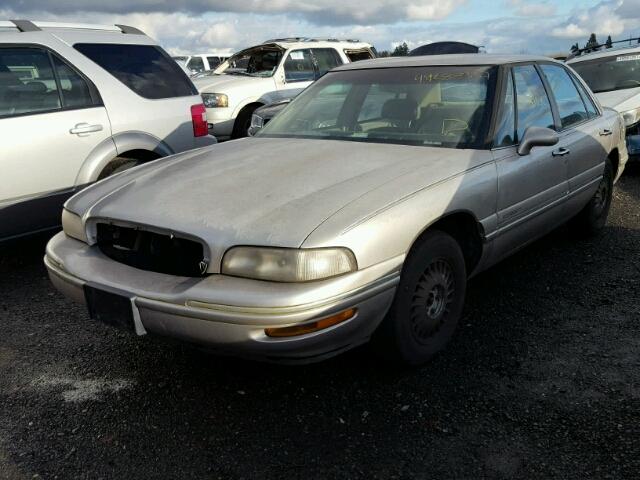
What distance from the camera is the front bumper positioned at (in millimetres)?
2227

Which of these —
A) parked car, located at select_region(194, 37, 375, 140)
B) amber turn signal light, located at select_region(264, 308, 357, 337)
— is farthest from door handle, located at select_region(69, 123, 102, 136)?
parked car, located at select_region(194, 37, 375, 140)

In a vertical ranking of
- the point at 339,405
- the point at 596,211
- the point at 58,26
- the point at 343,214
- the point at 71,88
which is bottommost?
the point at 339,405

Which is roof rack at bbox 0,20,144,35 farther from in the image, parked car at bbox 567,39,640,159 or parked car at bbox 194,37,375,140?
parked car at bbox 567,39,640,159

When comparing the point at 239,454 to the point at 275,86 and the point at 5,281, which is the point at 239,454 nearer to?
the point at 5,281

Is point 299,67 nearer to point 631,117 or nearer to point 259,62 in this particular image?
point 259,62

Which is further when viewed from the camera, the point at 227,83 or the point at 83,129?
the point at 227,83

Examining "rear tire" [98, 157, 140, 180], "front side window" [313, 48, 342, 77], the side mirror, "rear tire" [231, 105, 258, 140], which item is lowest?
"rear tire" [231, 105, 258, 140]

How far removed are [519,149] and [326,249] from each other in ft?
5.40

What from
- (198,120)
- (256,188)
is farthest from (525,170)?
(198,120)

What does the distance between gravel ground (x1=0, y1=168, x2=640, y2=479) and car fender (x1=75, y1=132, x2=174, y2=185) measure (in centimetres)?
115

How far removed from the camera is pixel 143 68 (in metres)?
5.04

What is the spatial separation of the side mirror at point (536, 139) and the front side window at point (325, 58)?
286 inches

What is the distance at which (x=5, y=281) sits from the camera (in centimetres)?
427

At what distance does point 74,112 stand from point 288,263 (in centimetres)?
294
